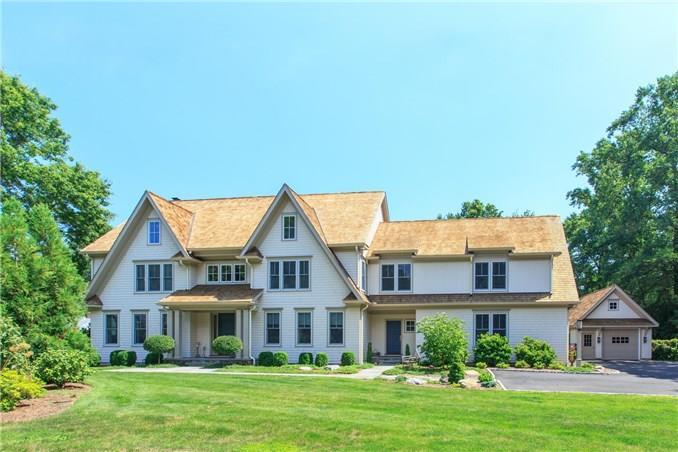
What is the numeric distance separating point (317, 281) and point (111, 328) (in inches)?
453

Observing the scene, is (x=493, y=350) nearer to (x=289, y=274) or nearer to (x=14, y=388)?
(x=289, y=274)

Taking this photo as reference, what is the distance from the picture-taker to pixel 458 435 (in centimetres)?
1106

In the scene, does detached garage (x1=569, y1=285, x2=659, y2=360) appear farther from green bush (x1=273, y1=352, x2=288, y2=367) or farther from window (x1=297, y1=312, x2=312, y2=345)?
green bush (x1=273, y1=352, x2=288, y2=367)

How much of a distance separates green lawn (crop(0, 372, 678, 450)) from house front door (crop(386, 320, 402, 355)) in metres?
14.5

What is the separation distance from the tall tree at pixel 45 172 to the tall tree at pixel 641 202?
3656cm

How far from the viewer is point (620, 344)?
123 ft

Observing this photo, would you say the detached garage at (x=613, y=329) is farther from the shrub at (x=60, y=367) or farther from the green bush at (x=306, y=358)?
the shrub at (x=60, y=367)

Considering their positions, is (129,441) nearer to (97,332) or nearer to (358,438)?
(358,438)

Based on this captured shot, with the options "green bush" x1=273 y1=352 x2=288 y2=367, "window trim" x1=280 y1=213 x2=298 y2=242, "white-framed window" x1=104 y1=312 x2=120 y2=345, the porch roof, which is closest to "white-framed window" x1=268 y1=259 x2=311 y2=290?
the porch roof

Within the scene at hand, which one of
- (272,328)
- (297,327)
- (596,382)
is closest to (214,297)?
(272,328)

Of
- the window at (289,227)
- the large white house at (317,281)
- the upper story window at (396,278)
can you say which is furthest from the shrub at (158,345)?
the upper story window at (396,278)

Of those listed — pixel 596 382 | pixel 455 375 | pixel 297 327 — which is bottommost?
pixel 596 382

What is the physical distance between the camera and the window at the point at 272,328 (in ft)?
97.3

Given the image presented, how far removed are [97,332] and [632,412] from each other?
86.8 feet
